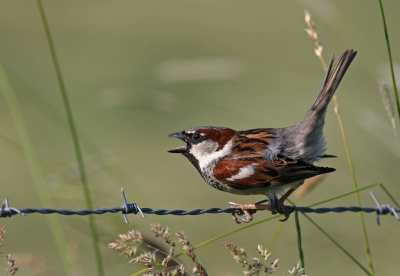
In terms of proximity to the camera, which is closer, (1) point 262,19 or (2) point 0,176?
(2) point 0,176

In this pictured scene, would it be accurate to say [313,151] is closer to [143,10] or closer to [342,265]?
[342,265]

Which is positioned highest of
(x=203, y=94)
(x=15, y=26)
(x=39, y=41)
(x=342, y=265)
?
(x=15, y=26)

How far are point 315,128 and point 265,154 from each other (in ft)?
1.27

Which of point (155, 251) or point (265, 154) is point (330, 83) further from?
point (155, 251)

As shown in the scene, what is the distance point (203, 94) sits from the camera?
13.4 metres

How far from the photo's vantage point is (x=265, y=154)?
4.15 m

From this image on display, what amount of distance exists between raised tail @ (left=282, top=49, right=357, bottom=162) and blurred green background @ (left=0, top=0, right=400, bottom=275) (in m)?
0.24

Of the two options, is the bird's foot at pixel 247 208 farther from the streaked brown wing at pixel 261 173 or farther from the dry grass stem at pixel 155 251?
the dry grass stem at pixel 155 251

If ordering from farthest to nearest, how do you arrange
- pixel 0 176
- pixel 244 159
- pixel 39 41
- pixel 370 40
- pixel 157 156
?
pixel 39 41
pixel 370 40
pixel 157 156
pixel 0 176
pixel 244 159

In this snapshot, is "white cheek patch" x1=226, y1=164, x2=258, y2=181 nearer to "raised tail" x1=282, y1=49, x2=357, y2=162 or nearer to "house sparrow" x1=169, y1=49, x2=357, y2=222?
"house sparrow" x1=169, y1=49, x2=357, y2=222

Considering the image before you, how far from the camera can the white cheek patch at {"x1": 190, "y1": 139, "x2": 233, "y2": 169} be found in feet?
14.0

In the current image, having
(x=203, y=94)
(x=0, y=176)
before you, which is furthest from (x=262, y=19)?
(x=0, y=176)

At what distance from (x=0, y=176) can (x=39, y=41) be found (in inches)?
244

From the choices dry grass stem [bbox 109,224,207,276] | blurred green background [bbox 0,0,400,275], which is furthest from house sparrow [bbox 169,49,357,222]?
dry grass stem [bbox 109,224,207,276]
